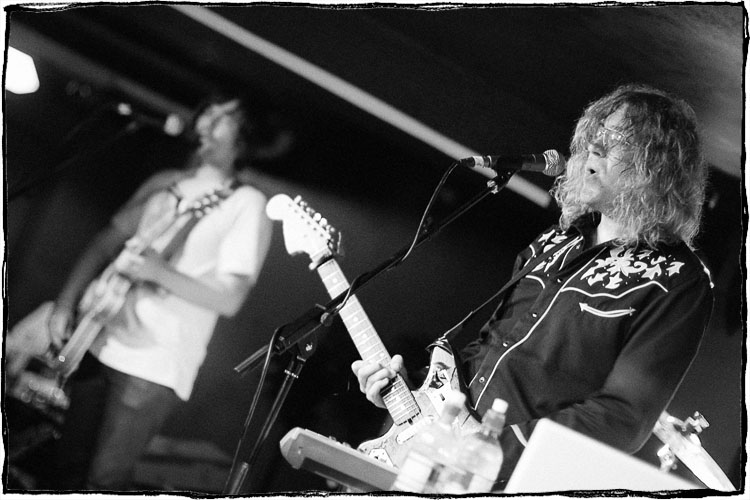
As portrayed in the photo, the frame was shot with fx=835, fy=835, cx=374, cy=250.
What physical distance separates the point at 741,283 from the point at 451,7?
45.9 inches

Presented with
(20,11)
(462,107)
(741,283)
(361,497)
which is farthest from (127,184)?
(741,283)

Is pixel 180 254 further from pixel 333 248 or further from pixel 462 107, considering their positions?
pixel 462 107

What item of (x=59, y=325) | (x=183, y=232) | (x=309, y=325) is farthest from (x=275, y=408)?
(x=59, y=325)

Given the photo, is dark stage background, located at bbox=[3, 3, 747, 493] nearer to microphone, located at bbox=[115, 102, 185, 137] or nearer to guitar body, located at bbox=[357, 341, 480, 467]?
microphone, located at bbox=[115, 102, 185, 137]

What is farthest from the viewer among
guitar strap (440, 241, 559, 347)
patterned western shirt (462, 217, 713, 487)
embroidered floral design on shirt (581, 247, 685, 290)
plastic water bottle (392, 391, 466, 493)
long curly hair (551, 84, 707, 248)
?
guitar strap (440, 241, 559, 347)

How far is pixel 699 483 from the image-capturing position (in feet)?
7.22

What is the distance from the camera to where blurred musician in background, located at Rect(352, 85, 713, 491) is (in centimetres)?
208

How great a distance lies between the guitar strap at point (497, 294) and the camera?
2.44 metres

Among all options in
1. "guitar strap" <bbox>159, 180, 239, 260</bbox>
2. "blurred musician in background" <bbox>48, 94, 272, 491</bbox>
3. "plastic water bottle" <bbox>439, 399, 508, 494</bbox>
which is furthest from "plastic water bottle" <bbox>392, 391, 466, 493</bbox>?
"guitar strap" <bbox>159, 180, 239, 260</bbox>

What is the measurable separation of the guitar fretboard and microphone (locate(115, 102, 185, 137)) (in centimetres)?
64

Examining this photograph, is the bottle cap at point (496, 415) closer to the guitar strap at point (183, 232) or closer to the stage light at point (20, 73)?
the guitar strap at point (183, 232)

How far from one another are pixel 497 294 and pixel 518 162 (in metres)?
0.45

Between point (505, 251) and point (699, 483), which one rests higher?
point (505, 251)

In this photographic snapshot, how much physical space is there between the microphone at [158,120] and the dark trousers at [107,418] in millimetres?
744
